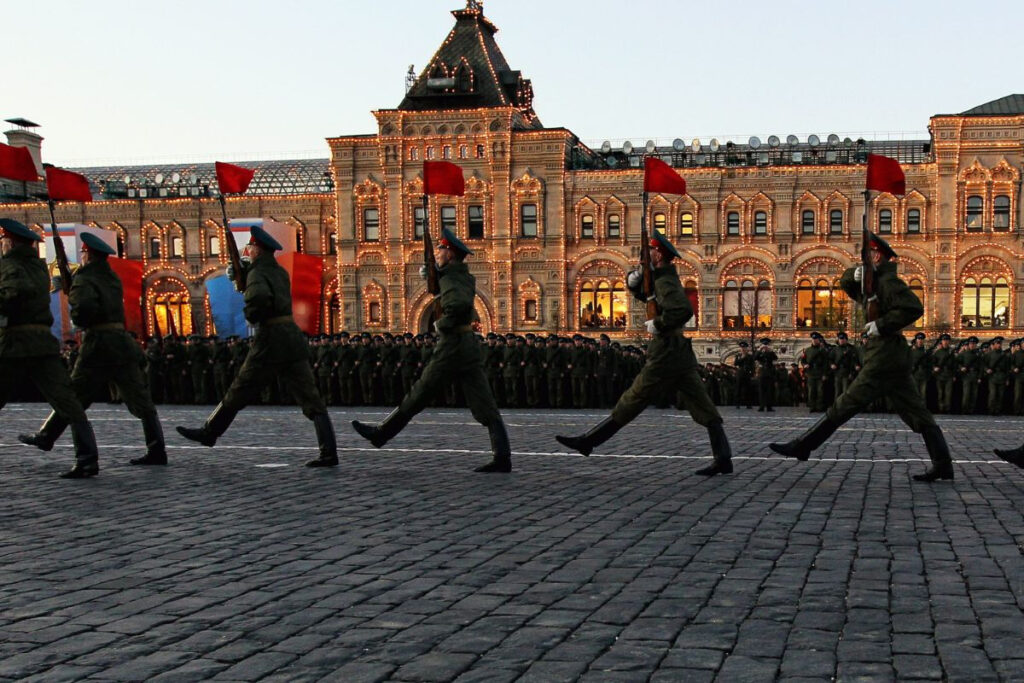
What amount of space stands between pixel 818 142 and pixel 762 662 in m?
49.3

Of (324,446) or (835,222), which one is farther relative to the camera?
(835,222)

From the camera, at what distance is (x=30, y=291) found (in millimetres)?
8594

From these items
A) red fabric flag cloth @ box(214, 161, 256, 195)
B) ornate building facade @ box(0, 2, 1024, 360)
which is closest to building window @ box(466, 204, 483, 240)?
ornate building facade @ box(0, 2, 1024, 360)

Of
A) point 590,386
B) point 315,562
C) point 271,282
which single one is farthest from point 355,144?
point 315,562

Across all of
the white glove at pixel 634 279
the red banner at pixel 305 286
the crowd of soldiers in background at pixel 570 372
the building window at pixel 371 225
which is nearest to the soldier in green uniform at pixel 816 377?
the crowd of soldiers in background at pixel 570 372

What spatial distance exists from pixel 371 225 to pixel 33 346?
42490 millimetres

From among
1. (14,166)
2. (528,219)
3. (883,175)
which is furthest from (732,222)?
(14,166)

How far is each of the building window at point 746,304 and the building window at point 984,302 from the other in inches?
342

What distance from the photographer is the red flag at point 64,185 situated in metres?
13.1

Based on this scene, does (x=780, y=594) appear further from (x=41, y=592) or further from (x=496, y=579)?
(x=41, y=592)

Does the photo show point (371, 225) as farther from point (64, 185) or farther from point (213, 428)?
point (213, 428)

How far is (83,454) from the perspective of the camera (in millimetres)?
8586

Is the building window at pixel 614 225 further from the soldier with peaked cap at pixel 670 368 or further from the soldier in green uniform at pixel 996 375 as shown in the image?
the soldier with peaked cap at pixel 670 368

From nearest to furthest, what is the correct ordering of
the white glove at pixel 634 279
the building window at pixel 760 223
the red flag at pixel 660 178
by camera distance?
the white glove at pixel 634 279, the red flag at pixel 660 178, the building window at pixel 760 223
